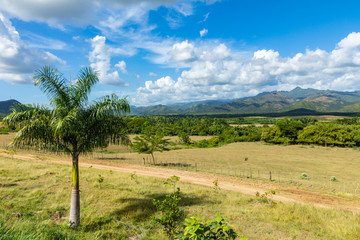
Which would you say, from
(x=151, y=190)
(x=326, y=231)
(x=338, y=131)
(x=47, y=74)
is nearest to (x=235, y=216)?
(x=326, y=231)

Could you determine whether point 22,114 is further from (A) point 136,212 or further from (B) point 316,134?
(B) point 316,134

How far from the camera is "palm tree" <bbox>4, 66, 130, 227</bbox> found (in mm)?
9656

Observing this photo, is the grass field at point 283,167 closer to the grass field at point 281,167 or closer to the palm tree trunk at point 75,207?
the grass field at point 281,167

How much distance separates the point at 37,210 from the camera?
12.1 metres

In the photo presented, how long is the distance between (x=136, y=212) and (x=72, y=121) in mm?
7153

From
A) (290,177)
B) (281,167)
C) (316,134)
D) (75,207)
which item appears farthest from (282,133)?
(75,207)

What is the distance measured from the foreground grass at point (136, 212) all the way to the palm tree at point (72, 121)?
2.14m

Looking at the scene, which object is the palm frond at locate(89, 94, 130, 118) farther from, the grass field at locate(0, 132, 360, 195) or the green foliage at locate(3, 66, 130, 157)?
the grass field at locate(0, 132, 360, 195)

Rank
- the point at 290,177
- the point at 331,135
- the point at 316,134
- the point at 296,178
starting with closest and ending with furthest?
the point at 296,178 → the point at 290,177 → the point at 331,135 → the point at 316,134

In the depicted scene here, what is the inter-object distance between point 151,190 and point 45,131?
11181 millimetres

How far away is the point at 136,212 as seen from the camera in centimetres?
1264

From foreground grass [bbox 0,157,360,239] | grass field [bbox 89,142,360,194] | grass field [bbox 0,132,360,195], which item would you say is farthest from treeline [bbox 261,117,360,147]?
foreground grass [bbox 0,157,360,239]

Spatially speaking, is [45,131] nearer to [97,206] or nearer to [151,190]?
[97,206]

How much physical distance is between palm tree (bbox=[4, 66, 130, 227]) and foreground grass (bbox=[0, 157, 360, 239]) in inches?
84.1
